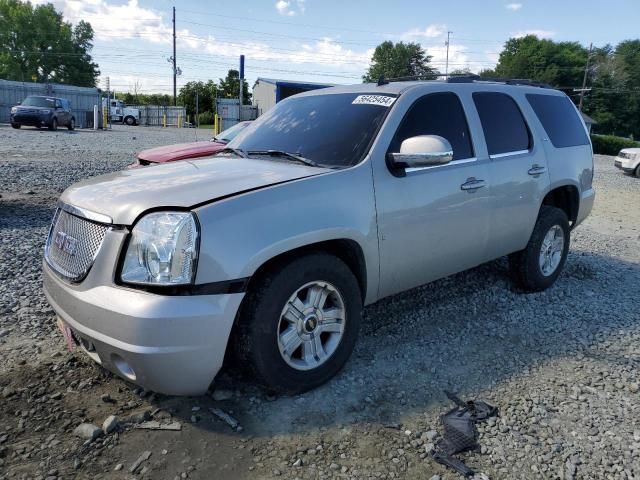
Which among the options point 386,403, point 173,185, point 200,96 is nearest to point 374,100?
Answer: point 173,185

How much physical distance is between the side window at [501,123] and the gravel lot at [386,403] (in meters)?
1.40

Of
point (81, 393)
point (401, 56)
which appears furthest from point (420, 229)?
point (401, 56)

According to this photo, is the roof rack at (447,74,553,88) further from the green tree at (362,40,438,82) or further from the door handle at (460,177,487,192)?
the green tree at (362,40,438,82)

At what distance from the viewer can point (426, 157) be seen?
3.43m

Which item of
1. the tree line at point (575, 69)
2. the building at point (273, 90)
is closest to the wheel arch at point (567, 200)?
the building at point (273, 90)

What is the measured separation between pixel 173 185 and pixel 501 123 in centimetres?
293

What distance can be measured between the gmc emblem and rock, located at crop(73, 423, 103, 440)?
0.93 meters

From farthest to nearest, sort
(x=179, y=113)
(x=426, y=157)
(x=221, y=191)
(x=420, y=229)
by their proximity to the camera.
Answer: (x=179, y=113) → (x=420, y=229) → (x=426, y=157) → (x=221, y=191)

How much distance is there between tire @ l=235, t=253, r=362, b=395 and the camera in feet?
9.44

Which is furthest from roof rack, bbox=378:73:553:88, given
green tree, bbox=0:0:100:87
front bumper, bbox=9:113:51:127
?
green tree, bbox=0:0:100:87

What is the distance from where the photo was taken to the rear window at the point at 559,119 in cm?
514

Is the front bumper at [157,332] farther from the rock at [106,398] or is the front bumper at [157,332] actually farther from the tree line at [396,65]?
the tree line at [396,65]

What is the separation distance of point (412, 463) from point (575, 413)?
3.78 ft

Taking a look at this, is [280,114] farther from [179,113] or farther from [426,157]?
[179,113]
